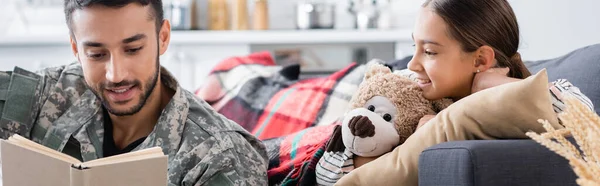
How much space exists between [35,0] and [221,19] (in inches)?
42.9

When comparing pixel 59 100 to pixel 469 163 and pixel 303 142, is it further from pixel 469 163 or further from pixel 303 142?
pixel 469 163

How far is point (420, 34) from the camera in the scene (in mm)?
1654

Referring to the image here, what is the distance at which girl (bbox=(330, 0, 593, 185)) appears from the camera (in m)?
1.61

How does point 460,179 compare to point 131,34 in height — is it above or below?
below

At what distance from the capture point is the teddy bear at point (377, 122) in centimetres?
163

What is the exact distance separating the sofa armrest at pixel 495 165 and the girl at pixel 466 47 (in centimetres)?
19

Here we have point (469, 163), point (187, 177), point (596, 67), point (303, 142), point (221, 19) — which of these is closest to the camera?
point (469, 163)

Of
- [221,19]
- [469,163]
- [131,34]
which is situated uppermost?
[131,34]

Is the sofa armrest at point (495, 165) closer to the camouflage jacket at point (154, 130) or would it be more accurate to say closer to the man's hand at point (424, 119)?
the man's hand at point (424, 119)

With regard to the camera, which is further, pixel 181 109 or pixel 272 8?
pixel 272 8

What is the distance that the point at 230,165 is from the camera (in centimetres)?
175

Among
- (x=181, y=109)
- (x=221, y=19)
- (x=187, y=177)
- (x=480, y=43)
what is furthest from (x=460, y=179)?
(x=221, y=19)

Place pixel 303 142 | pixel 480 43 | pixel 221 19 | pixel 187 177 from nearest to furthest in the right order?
pixel 480 43, pixel 187 177, pixel 303 142, pixel 221 19

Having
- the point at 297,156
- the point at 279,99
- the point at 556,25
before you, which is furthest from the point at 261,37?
the point at 297,156
